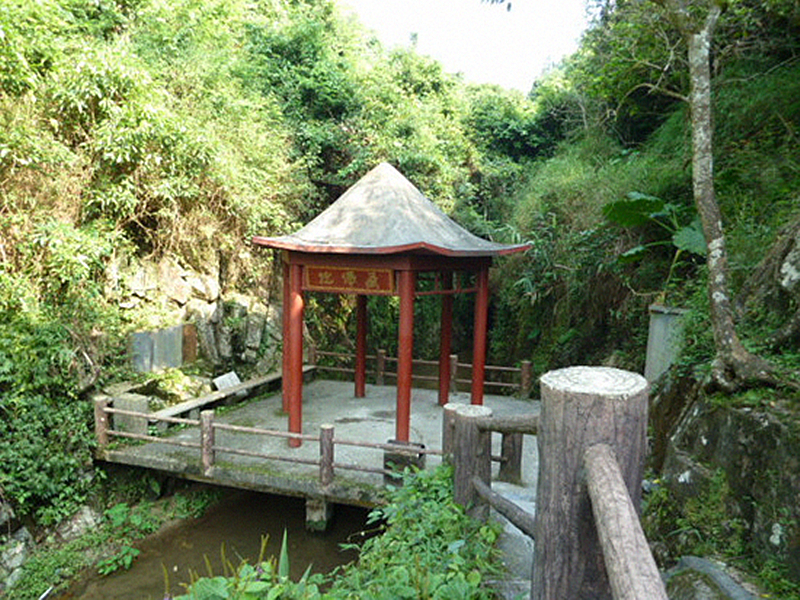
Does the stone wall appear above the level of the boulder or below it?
above

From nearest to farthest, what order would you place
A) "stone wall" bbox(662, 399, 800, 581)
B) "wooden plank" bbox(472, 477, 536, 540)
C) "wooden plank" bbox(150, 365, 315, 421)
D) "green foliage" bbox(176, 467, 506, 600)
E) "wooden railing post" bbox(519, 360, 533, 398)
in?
"wooden plank" bbox(472, 477, 536, 540) → "green foliage" bbox(176, 467, 506, 600) → "stone wall" bbox(662, 399, 800, 581) → "wooden plank" bbox(150, 365, 315, 421) → "wooden railing post" bbox(519, 360, 533, 398)

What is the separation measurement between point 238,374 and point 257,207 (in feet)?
10.4

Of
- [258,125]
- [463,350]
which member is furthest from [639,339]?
[258,125]

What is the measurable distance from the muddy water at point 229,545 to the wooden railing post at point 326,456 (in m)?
0.64

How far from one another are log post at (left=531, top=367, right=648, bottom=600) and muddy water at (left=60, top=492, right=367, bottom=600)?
4243 mm

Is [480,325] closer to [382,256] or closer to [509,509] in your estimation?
[382,256]

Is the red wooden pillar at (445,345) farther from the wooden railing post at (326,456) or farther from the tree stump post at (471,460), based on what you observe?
the tree stump post at (471,460)

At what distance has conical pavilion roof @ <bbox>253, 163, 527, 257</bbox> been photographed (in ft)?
19.2

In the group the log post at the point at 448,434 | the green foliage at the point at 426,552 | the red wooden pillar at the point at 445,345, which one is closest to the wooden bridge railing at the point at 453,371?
the red wooden pillar at the point at 445,345

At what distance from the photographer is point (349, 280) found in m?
6.11

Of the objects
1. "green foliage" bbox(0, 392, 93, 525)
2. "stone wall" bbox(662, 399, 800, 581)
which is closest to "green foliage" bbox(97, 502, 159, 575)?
"green foliage" bbox(0, 392, 93, 525)

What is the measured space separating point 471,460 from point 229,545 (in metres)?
4.24

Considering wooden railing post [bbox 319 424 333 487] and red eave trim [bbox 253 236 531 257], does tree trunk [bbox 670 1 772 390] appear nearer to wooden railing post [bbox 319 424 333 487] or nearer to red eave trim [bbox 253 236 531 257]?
red eave trim [bbox 253 236 531 257]

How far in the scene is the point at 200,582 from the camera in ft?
6.14
